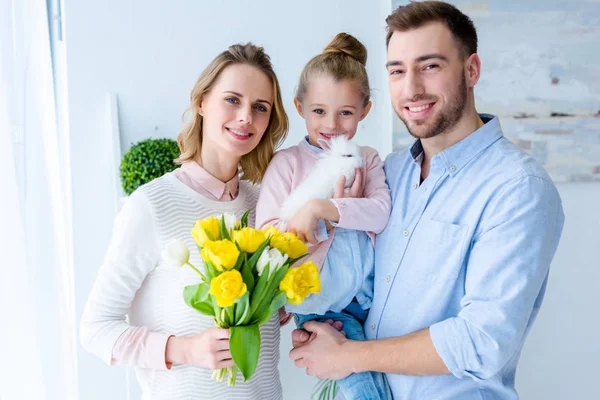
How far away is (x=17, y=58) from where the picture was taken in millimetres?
1811

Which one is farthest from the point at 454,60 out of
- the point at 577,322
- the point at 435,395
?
the point at 577,322

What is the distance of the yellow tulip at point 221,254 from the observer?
1322 mm

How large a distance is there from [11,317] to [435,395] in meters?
1.22

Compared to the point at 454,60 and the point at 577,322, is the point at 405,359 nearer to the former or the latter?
the point at 454,60

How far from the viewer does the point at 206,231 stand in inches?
55.1

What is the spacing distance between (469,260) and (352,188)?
426 millimetres

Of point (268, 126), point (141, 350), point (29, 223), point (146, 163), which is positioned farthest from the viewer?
point (146, 163)

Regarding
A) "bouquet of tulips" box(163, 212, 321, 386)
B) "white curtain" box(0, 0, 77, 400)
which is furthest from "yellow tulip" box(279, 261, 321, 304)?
"white curtain" box(0, 0, 77, 400)

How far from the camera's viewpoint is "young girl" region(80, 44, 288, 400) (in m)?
1.65

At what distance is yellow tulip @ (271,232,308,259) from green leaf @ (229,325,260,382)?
0.20m

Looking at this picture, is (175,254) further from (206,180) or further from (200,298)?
(206,180)

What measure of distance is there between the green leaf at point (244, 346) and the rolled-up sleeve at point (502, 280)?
0.47 metres

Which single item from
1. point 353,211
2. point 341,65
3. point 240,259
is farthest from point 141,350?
point 341,65

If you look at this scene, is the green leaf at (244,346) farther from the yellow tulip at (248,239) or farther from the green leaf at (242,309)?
the yellow tulip at (248,239)
